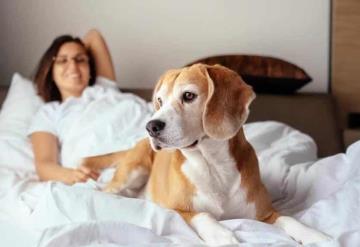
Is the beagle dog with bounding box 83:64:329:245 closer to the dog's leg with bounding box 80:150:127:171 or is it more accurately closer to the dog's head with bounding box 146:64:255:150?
the dog's head with bounding box 146:64:255:150

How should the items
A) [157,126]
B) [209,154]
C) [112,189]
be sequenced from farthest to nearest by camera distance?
[112,189], [209,154], [157,126]

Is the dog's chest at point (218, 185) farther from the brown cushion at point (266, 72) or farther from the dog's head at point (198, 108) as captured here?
the brown cushion at point (266, 72)

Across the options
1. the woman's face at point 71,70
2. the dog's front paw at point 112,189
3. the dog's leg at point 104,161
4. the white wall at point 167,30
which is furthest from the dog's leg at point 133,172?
the white wall at point 167,30

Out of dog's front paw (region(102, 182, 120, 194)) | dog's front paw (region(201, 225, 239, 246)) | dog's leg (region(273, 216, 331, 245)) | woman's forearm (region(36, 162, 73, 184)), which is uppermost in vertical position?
dog's front paw (region(201, 225, 239, 246))

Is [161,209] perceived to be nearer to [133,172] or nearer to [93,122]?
[133,172]

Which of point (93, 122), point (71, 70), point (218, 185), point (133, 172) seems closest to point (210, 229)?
point (218, 185)

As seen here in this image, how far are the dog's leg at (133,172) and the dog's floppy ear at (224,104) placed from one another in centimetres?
43

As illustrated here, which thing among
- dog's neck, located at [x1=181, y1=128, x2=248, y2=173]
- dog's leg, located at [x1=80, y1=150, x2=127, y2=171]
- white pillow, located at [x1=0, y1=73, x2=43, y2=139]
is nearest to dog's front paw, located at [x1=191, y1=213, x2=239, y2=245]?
dog's neck, located at [x1=181, y1=128, x2=248, y2=173]

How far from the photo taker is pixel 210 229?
1.23 meters

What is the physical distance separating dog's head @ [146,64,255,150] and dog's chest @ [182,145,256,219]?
77mm

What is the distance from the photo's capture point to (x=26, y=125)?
2.27 metres

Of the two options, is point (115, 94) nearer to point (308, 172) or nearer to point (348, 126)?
point (308, 172)

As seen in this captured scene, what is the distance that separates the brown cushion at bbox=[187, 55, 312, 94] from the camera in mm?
2393

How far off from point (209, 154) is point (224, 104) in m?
0.13
